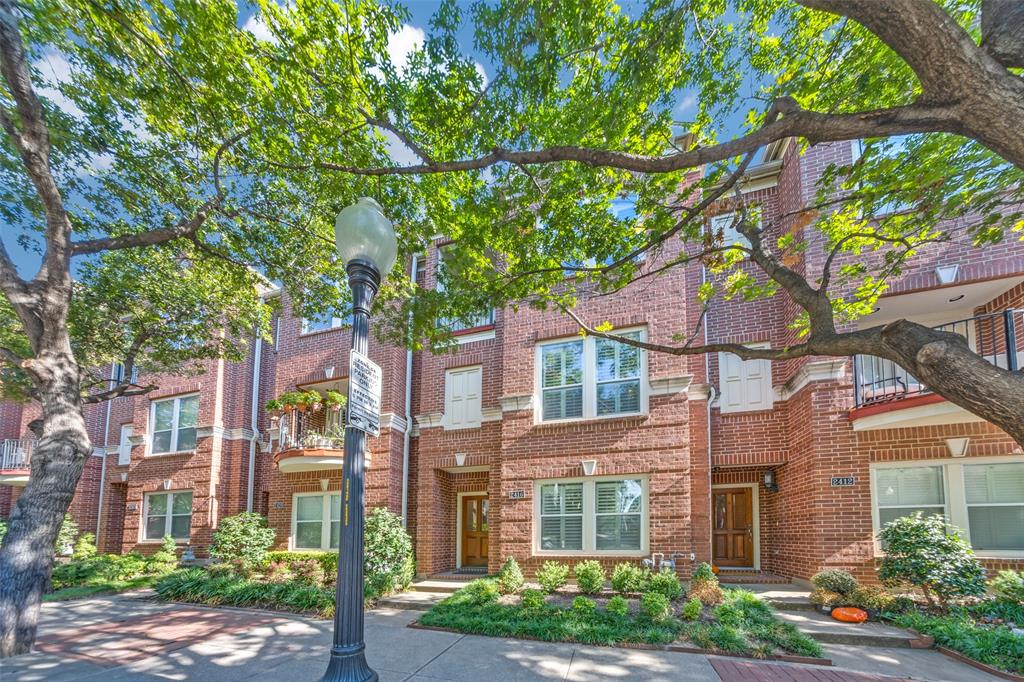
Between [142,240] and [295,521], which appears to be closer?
[142,240]

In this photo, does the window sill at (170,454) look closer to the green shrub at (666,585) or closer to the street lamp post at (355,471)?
the green shrub at (666,585)

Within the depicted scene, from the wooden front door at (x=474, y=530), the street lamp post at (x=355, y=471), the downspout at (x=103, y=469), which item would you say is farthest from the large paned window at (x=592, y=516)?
the downspout at (x=103, y=469)

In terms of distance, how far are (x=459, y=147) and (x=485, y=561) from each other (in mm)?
9741

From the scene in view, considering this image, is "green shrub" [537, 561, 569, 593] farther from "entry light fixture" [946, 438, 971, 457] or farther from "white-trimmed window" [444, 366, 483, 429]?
"entry light fixture" [946, 438, 971, 457]

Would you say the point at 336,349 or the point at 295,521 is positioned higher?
the point at 336,349

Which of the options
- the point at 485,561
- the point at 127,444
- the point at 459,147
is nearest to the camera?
the point at 459,147

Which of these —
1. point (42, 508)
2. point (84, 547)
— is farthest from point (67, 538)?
point (42, 508)

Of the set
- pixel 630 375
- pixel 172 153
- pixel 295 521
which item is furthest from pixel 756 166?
pixel 295 521

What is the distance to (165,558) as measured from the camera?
13.1 metres

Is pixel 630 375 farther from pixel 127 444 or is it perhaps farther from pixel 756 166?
pixel 127 444

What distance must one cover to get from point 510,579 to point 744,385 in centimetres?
599

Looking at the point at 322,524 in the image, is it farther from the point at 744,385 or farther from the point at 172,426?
the point at 744,385

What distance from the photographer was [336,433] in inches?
481

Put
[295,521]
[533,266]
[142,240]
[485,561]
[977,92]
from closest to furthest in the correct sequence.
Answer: [977,92] < [533,266] < [142,240] < [485,561] < [295,521]
